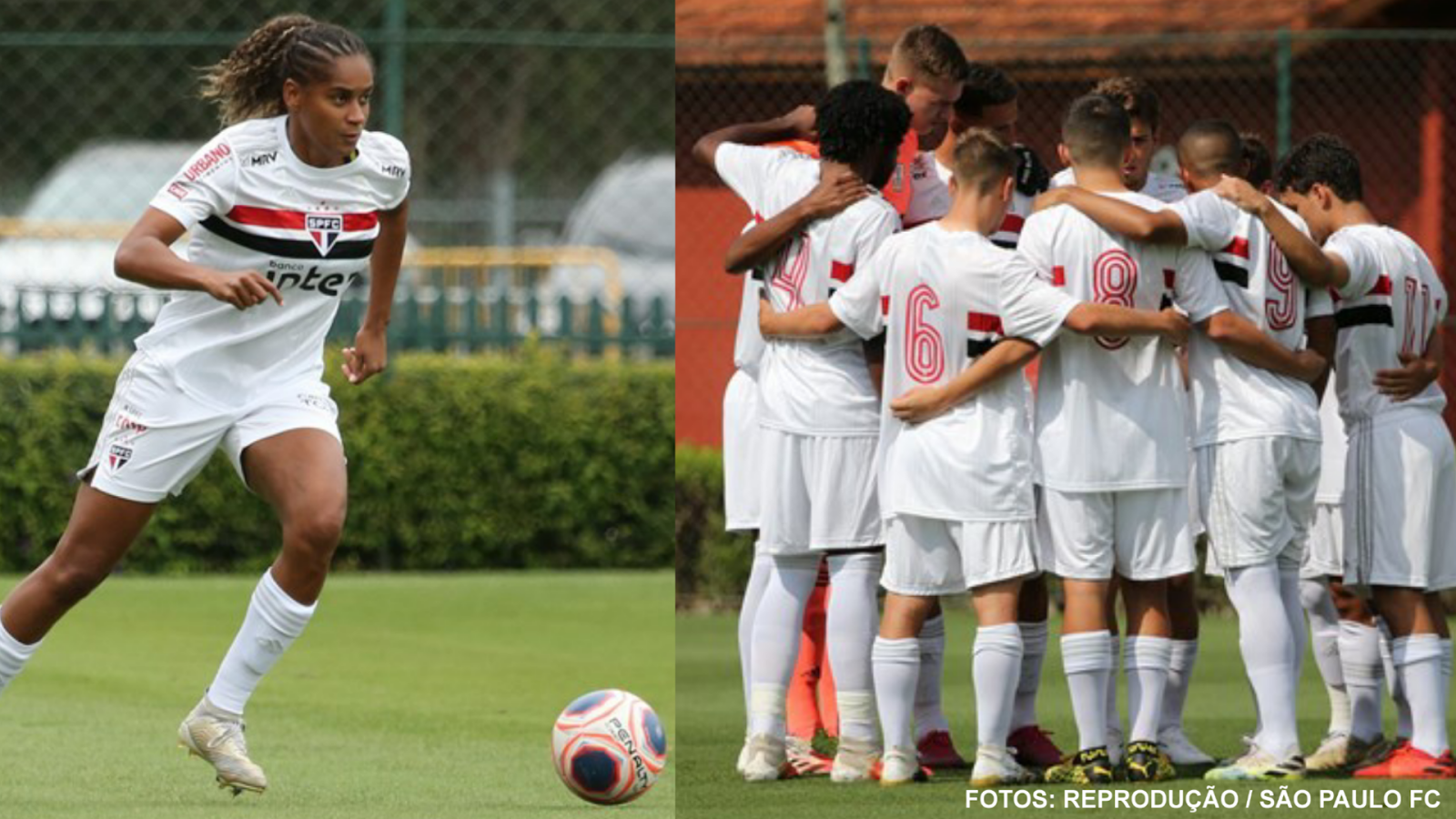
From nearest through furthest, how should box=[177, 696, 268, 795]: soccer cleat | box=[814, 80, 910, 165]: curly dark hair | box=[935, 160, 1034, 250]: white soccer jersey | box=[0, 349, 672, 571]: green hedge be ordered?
box=[177, 696, 268, 795]: soccer cleat < box=[814, 80, 910, 165]: curly dark hair < box=[935, 160, 1034, 250]: white soccer jersey < box=[0, 349, 672, 571]: green hedge

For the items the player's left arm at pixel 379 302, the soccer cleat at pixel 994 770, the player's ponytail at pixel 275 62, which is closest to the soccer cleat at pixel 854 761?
the soccer cleat at pixel 994 770

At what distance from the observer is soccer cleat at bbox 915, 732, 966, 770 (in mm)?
8039

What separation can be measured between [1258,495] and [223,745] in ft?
10.3

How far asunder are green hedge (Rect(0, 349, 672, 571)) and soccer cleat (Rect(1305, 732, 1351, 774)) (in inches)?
297

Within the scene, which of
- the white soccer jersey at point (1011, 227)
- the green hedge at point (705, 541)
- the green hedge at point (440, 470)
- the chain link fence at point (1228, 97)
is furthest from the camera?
the chain link fence at point (1228, 97)

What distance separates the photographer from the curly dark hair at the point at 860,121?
7664mm

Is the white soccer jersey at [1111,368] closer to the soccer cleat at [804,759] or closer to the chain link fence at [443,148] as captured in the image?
the soccer cleat at [804,759]

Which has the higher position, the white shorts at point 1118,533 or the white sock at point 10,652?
the white shorts at point 1118,533

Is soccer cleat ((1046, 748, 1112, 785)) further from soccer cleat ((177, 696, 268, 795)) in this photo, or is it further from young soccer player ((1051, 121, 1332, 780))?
soccer cleat ((177, 696, 268, 795))

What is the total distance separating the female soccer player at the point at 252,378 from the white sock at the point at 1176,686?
9.09 feet

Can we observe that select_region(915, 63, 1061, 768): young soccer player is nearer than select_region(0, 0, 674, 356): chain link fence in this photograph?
Yes

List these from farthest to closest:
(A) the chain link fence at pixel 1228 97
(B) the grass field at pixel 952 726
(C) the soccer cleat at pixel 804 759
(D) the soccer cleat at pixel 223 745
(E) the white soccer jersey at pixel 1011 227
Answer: (A) the chain link fence at pixel 1228 97 < (E) the white soccer jersey at pixel 1011 227 < (C) the soccer cleat at pixel 804 759 < (B) the grass field at pixel 952 726 < (D) the soccer cleat at pixel 223 745

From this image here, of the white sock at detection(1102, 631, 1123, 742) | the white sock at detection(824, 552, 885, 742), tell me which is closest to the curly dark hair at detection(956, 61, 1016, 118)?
the white sock at detection(824, 552, 885, 742)

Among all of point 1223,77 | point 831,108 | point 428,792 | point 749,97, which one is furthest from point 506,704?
point 1223,77
